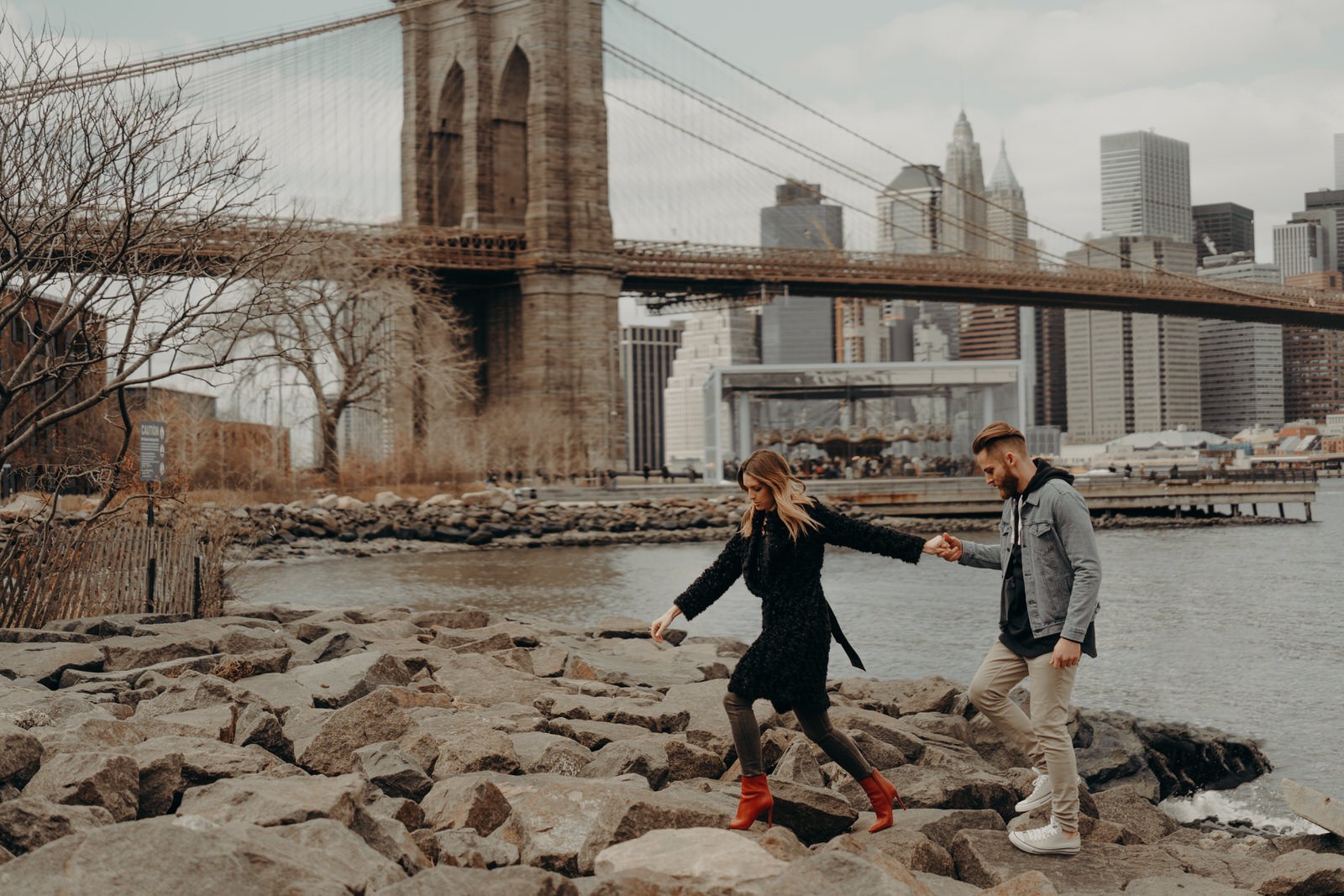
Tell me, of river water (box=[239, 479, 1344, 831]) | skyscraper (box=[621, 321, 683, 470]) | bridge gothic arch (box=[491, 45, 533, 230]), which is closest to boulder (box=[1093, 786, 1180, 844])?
river water (box=[239, 479, 1344, 831])

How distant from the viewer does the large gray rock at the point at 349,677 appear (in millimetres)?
7102

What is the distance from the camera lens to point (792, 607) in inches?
195

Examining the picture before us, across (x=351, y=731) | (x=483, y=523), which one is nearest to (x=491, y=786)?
(x=351, y=731)

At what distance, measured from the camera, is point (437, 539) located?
104 feet

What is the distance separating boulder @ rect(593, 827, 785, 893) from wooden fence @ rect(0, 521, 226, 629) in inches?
274

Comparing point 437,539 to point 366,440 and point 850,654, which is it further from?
point 850,654

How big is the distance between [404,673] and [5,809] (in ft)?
12.5

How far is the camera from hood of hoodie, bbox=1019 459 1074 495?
196 inches

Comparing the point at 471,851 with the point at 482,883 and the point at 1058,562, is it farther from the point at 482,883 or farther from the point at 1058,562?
the point at 1058,562

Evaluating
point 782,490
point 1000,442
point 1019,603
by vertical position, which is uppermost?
point 1000,442

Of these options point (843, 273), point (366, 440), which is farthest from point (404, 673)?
point (843, 273)

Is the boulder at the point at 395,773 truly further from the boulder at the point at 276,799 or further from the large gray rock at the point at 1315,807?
the large gray rock at the point at 1315,807

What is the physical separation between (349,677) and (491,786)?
2792mm

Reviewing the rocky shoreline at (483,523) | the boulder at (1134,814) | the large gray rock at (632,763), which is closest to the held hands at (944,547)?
the large gray rock at (632,763)
